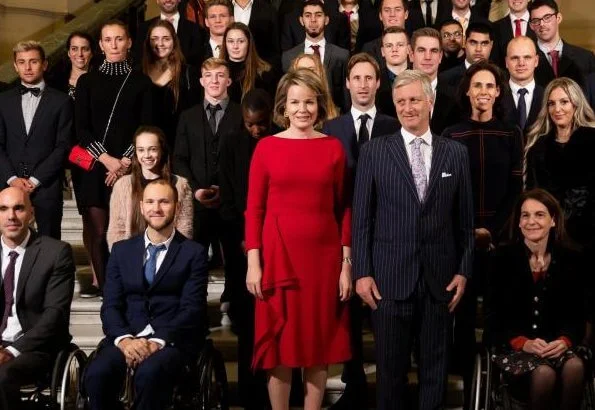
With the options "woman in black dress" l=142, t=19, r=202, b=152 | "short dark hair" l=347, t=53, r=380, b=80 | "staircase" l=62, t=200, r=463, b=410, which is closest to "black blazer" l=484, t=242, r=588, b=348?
"staircase" l=62, t=200, r=463, b=410

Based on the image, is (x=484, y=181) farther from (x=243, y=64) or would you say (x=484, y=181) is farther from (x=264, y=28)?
(x=264, y=28)

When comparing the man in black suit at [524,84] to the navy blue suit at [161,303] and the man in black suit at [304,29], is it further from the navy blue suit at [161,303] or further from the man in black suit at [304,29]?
the navy blue suit at [161,303]

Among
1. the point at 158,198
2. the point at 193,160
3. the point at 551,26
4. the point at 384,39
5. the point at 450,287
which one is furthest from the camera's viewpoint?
the point at 551,26

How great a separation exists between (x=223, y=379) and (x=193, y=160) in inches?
64.6

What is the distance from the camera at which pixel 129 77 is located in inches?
297

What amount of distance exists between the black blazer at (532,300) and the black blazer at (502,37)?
A: 2.86 meters

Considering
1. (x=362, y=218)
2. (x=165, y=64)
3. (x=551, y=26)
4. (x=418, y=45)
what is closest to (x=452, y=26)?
(x=551, y=26)

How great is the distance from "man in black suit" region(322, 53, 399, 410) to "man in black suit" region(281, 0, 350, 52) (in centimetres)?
246

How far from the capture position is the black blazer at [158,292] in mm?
6090

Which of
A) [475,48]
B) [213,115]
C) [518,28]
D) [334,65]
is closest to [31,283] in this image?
[213,115]

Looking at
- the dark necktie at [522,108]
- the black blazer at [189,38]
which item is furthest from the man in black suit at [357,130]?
the black blazer at [189,38]

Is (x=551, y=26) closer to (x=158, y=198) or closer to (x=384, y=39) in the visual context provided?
(x=384, y=39)

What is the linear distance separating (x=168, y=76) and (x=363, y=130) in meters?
1.77

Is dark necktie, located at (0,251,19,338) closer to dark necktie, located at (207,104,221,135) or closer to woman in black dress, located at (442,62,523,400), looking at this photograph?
dark necktie, located at (207,104,221,135)
